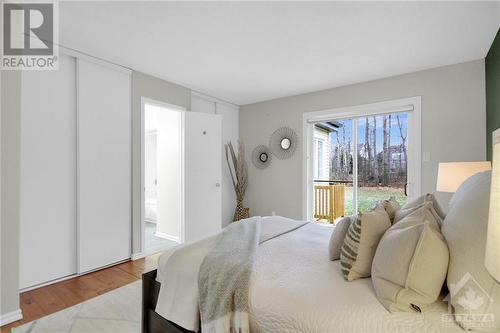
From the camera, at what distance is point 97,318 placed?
197 cm

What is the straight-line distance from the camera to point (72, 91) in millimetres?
2771

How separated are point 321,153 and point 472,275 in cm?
366

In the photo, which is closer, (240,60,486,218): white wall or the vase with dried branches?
(240,60,486,218): white wall

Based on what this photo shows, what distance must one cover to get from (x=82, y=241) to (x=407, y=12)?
12.7ft

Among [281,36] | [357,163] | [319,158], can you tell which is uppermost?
[281,36]

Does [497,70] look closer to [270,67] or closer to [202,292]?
[270,67]

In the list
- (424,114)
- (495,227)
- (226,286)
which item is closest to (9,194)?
(226,286)

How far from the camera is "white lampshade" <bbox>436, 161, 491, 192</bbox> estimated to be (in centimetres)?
225

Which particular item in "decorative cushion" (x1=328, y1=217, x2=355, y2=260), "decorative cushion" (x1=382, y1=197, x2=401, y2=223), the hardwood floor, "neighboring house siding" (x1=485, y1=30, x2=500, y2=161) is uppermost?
"neighboring house siding" (x1=485, y1=30, x2=500, y2=161)

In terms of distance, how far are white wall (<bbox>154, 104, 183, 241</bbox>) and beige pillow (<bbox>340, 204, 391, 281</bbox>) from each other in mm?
3165

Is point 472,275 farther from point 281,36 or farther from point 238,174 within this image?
point 238,174

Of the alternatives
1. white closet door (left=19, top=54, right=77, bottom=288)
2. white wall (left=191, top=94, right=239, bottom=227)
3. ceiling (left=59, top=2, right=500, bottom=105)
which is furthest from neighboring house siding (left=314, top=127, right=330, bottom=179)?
white closet door (left=19, top=54, right=77, bottom=288)

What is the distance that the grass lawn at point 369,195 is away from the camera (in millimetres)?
3682

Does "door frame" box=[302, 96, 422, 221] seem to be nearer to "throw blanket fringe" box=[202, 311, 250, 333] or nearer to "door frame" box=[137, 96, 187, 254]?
"door frame" box=[137, 96, 187, 254]
